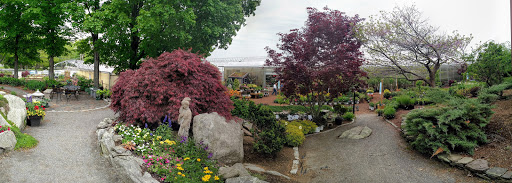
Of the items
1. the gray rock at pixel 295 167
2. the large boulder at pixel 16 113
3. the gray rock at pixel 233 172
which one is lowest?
the gray rock at pixel 295 167

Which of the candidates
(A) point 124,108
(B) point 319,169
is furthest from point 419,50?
(A) point 124,108

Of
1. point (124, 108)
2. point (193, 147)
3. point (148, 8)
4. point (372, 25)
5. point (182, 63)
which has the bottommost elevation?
point (193, 147)

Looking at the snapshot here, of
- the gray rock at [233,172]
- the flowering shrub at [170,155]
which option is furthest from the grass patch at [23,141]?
the gray rock at [233,172]

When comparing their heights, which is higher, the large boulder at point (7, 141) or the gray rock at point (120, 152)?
the large boulder at point (7, 141)

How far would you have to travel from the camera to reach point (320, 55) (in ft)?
40.4

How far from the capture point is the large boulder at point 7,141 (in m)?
6.79

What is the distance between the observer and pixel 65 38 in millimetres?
21344

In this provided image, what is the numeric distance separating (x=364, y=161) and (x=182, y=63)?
18.3 ft

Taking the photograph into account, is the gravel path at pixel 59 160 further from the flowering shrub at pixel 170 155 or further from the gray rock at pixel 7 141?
the flowering shrub at pixel 170 155

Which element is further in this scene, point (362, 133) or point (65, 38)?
point (65, 38)

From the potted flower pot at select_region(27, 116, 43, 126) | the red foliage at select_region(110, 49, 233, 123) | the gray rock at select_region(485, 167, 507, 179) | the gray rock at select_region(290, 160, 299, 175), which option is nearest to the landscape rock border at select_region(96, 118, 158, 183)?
the red foliage at select_region(110, 49, 233, 123)

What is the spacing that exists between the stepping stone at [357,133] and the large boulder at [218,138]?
4468 mm

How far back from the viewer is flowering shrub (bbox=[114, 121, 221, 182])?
611 centimetres

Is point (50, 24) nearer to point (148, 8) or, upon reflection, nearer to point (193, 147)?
point (148, 8)
